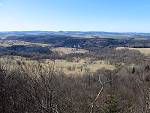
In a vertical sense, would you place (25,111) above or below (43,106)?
below

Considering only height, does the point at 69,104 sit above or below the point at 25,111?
above

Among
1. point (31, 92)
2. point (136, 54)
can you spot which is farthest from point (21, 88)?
point (136, 54)

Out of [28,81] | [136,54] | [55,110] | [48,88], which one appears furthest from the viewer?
[136,54]

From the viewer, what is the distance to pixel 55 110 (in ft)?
14.1

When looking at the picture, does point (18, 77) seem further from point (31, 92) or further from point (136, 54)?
point (136, 54)

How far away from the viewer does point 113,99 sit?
9961 millimetres

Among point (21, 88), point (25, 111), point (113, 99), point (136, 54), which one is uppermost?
point (21, 88)

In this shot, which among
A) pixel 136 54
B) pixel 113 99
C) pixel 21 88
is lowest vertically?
pixel 136 54

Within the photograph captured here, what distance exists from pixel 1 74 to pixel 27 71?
522 millimetres

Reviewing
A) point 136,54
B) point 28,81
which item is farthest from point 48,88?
point 136,54

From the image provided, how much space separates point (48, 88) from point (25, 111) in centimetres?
129

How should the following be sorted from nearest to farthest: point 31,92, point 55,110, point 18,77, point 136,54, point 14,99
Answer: point 55,110 → point 31,92 → point 14,99 → point 18,77 → point 136,54

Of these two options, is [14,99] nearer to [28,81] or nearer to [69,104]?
[28,81]

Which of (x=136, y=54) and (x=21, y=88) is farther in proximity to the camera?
(x=136, y=54)
